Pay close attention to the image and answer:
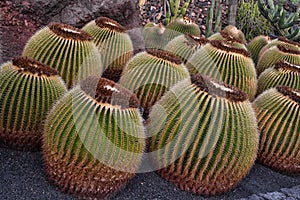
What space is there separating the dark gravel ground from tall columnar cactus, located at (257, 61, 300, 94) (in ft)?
2.98

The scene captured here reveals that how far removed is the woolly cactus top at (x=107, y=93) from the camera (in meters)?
2.24

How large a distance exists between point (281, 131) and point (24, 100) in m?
1.58

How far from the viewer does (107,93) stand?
2.26m

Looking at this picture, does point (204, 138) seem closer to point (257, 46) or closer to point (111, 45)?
point (111, 45)

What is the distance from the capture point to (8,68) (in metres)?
2.56

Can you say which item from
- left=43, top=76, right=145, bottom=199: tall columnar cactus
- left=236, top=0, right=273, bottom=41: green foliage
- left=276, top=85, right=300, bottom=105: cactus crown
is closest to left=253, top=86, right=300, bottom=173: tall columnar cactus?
left=276, top=85, right=300, bottom=105: cactus crown

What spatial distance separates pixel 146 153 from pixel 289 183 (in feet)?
3.25

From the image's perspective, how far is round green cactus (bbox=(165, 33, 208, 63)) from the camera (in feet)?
13.0

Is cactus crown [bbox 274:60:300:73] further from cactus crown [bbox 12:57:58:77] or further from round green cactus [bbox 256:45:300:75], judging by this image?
cactus crown [bbox 12:57:58:77]

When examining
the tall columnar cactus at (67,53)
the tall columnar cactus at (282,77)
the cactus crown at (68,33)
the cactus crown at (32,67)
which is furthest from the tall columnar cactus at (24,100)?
the tall columnar cactus at (282,77)

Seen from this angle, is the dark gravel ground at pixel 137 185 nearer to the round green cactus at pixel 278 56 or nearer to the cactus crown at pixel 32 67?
the cactus crown at pixel 32 67

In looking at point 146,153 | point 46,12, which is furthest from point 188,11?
point 146,153

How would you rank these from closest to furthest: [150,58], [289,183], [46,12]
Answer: [289,183], [150,58], [46,12]

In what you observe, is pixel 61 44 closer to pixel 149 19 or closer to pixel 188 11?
pixel 149 19
